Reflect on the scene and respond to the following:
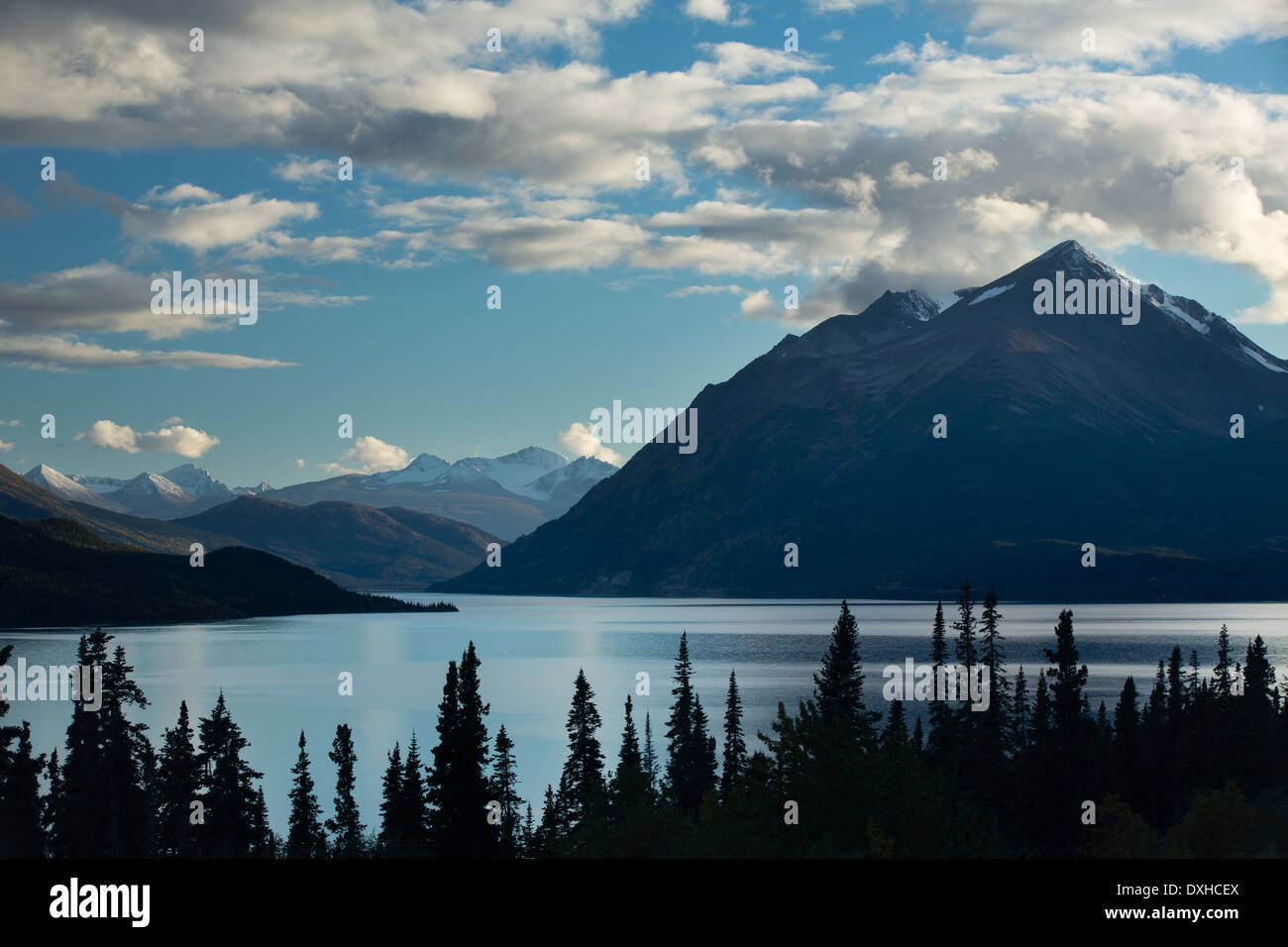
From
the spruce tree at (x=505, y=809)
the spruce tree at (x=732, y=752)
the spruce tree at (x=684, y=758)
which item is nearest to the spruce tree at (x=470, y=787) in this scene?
the spruce tree at (x=505, y=809)

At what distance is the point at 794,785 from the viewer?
4388 cm

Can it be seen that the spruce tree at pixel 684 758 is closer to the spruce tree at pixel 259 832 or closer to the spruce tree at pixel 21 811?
the spruce tree at pixel 259 832

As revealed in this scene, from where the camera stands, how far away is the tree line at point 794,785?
44.0 meters

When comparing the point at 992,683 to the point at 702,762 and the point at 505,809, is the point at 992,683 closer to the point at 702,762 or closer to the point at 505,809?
the point at 702,762

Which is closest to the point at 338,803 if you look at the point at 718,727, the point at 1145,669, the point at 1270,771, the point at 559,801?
the point at 559,801

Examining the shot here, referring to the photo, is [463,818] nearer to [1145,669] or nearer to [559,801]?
[559,801]

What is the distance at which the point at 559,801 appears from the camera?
86.2 m

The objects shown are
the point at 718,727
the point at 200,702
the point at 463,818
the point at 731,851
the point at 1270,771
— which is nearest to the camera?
the point at 731,851

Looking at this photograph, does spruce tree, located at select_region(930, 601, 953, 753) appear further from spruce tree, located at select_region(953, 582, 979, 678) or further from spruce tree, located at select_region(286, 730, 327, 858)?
spruce tree, located at select_region(286, 730, 327, 858)

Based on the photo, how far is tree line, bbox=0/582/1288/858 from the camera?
44.0 m
